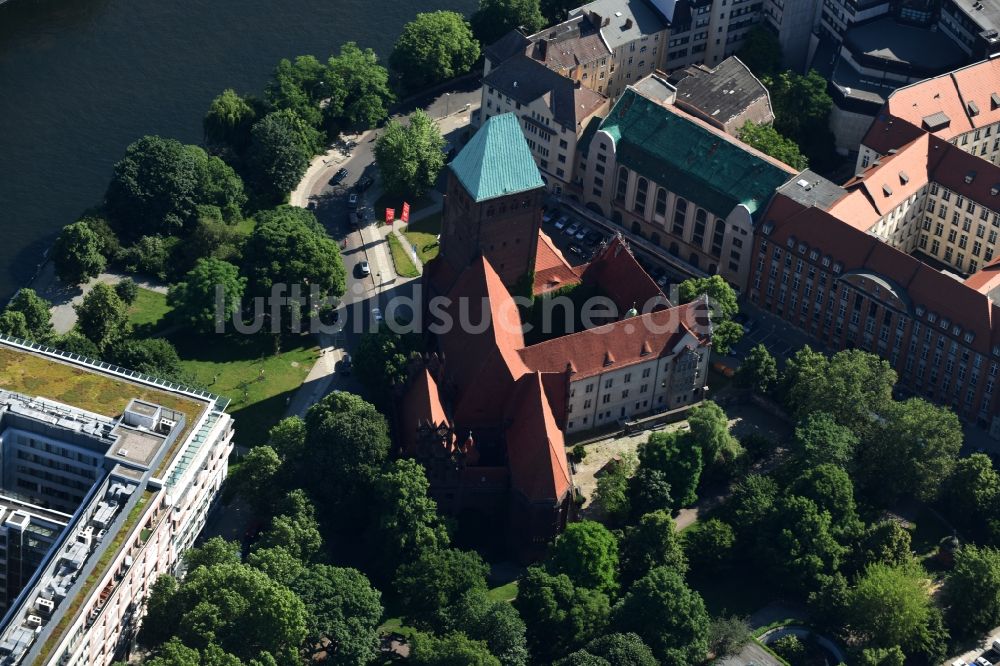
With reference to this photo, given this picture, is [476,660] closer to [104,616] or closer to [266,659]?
[266,659]

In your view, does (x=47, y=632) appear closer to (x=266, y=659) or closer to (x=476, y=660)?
(x=266, y=659)

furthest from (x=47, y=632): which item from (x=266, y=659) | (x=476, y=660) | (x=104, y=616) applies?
(x=476, y=660)

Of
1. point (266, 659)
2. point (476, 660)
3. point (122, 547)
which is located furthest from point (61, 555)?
point (476, 660)

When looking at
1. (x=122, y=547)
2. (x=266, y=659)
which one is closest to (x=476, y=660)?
(x=266, y=659)

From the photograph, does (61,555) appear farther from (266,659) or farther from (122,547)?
(266,659)

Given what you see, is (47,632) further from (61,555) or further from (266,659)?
(266,659)

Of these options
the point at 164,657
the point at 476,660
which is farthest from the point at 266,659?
the point at 476,660

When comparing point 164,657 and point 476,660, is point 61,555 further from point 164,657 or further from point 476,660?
point 476,660
